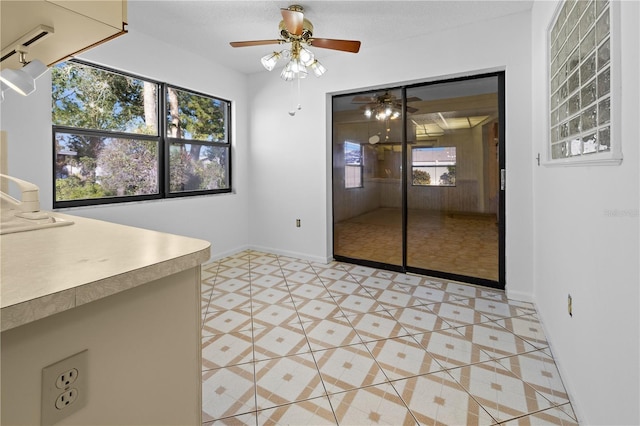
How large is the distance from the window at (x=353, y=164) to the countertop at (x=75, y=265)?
315 cm

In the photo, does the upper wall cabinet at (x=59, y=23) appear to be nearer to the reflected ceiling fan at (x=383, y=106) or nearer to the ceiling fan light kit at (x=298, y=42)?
the ceiling fan light kit at (x=298, y=42)

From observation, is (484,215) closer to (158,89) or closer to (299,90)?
(299,90)

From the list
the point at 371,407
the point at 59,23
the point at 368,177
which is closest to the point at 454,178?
the point at 368,177

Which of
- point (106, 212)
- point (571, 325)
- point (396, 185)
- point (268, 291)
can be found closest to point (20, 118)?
point (106, 212)

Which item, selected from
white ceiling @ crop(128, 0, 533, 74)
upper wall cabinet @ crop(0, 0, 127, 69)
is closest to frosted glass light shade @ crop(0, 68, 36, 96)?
upper wall cabinet @ crop(0, 0, 127, 69)

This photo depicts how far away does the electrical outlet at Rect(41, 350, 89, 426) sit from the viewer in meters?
0.63

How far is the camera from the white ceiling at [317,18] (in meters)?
2.75

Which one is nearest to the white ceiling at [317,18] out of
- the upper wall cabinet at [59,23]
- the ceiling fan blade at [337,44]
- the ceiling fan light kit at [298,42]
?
the ceiling fan light kit at [298,42]

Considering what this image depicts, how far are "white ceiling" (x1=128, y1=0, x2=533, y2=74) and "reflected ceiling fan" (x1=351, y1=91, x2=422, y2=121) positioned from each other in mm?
561

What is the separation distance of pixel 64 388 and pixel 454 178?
11.4 feet

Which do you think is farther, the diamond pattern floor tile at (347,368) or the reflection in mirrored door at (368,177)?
the reflection in mirrored door at (368,177)

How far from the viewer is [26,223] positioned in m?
1.25

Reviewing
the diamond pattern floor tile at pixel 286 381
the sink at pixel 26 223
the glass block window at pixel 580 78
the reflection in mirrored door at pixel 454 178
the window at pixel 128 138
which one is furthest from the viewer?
the reflection in mirrored door at pixel 454 178

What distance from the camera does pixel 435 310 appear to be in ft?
8.87
